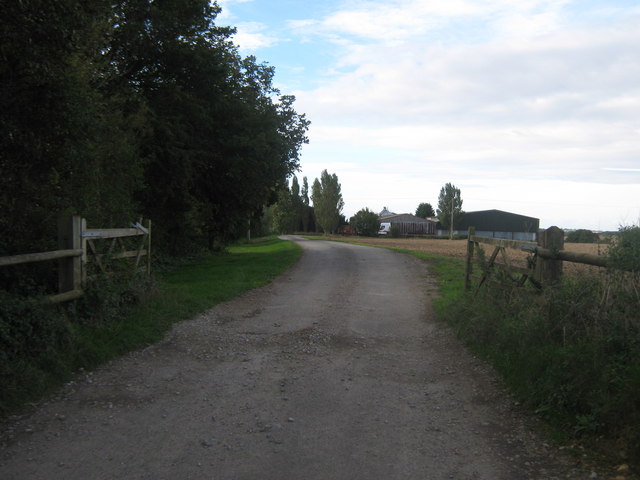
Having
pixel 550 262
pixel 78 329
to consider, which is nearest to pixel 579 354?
pixel 550 262

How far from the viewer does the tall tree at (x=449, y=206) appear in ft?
305

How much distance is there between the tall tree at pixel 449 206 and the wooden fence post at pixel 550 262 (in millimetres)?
81463

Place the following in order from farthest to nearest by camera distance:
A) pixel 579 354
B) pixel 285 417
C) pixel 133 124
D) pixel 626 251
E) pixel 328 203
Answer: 1. pixel 328 203
2. pixel 133 124
3. pixel 626 251
4. pixel 579 354
5. pixel 285 417

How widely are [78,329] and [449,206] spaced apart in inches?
3724

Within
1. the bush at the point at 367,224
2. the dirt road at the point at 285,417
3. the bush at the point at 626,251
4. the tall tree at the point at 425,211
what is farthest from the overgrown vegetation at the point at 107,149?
Result: the tall tree at the point at 425,211

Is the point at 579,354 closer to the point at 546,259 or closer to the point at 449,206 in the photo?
the point at 546,259

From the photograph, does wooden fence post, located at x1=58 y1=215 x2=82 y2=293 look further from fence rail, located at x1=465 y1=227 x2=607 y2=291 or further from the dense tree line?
fence rail, located at x1=465 y1=227 x2=607 y2=291

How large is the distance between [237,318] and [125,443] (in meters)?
5.61

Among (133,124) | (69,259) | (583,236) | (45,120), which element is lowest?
(69,259)

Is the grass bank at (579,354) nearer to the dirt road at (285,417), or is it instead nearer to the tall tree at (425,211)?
the dirt road at (285,417)

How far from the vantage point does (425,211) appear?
12638 centimetres

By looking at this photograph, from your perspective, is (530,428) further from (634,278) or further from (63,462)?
(63,462)

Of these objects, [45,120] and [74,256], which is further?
[74,256]

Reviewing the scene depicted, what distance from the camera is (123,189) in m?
12.3
